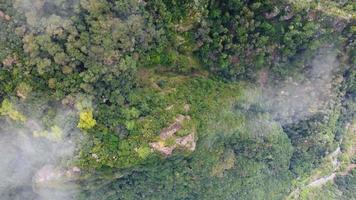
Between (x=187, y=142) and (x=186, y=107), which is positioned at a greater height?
(x=186, y=107)

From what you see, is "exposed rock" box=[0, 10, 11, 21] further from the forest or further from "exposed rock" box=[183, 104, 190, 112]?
"exposed rock" box=[183, 104, 190, 112]

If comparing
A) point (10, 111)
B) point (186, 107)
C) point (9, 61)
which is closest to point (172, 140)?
point (186, 107)

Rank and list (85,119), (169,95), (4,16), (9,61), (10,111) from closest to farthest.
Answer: (4,16), (9,61), (10,111), (85,119), (169,95)

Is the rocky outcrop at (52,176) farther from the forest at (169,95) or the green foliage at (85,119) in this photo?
the green foliage at (85,119)

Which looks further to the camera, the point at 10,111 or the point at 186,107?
the point at 186,107

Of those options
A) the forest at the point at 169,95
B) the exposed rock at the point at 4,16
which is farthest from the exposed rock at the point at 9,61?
the exposed rock at the point at 4,16

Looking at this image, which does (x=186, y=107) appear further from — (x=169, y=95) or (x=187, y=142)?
(x=187, y=142)

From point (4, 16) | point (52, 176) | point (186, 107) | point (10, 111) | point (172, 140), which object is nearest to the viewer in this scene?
point (4, 16)
